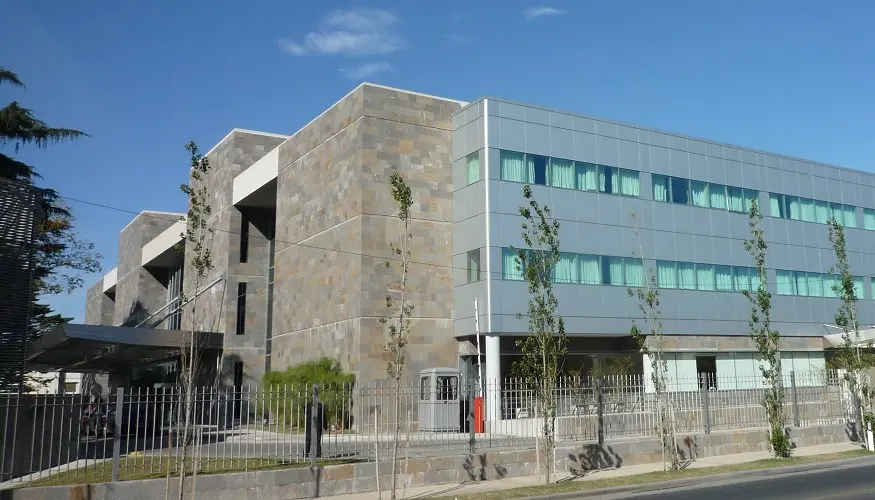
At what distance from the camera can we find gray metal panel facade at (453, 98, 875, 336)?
34.3 metres

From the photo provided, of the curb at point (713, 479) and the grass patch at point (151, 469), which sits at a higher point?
the grass patch at point (151, 469)

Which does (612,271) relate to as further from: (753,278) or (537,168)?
(753,278)

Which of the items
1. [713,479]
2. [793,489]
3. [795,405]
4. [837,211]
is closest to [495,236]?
[795,405]


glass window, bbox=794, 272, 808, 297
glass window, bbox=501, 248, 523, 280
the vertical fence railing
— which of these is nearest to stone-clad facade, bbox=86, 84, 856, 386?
glass window, bbox=501, 248, 523, 280

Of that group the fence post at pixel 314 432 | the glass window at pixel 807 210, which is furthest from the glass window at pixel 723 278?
the fence post at pixel 314 432

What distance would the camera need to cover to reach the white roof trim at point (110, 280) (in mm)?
74825

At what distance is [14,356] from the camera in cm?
1866

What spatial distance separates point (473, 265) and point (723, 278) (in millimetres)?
14701

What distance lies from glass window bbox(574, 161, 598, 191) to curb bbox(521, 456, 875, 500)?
17.8 m

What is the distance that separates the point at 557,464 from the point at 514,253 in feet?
51.0

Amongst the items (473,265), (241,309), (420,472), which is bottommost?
(420,472)

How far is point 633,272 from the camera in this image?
3728 centimetres

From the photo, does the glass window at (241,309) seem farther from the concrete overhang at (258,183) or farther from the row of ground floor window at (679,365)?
the row of ground floor window at (679,365)

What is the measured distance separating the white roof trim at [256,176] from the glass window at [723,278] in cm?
2410
